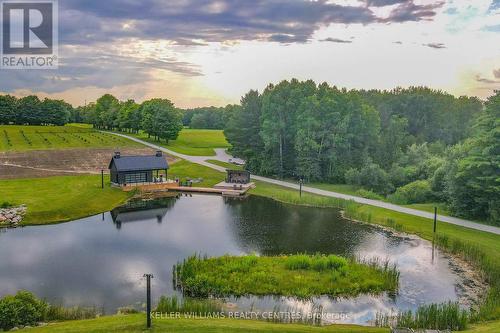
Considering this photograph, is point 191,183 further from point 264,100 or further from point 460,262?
point 460,262

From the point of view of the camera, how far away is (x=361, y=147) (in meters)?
63.3

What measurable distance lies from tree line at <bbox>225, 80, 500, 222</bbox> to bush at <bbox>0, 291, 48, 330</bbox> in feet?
111

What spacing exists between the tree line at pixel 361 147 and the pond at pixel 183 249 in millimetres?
10111

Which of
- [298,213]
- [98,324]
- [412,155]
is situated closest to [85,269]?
[98,324]

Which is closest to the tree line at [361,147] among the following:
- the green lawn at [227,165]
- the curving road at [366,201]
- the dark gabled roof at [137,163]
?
the curving road at [366,201]

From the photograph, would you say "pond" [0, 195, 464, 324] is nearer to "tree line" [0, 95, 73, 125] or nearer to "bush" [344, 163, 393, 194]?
"bush" [344, 163, 393, 194]

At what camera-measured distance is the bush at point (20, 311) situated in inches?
708

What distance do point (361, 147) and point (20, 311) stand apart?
52573 millimetres

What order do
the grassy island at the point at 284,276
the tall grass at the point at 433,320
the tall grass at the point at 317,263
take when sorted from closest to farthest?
the tall grass at the point at 433,320, the grassy island at the point at 284,276, the tall grass at the point at 317,263

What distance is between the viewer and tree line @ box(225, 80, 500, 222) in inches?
1529

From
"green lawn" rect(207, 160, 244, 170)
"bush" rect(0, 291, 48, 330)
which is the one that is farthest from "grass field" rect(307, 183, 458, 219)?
"bush" rect(0, 291, 48, 330)

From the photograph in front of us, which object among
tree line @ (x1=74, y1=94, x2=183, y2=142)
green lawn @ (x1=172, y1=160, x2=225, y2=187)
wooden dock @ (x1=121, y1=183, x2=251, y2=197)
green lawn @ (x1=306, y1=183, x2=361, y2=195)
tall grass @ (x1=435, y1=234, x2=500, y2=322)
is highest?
tree line @ (x1=74, y1=94, x2=183, y2=142)

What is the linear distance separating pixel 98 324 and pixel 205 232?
1783cm

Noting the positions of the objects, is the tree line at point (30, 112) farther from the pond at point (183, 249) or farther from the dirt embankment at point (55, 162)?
the pond at point (183, 249)
